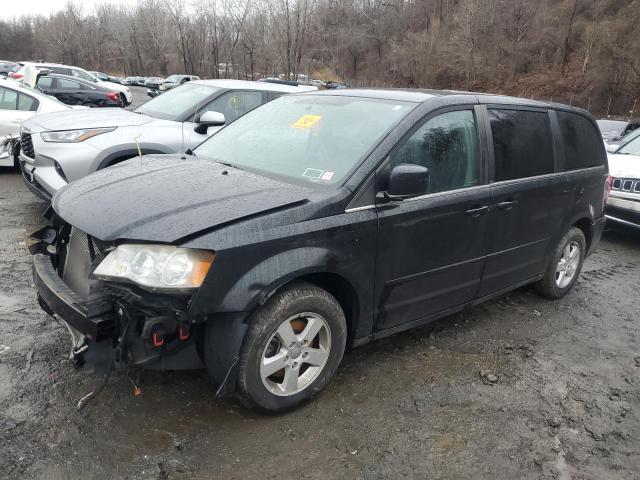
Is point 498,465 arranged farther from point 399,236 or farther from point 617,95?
point 617,95

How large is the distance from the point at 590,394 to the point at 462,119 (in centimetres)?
200

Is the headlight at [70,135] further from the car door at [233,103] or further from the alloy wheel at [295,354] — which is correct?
the alloy wheel at [295,354]

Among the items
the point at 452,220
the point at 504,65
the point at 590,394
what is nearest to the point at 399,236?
the point at 452,220

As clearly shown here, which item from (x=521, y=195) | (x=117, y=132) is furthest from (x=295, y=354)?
(x=117, y=132)

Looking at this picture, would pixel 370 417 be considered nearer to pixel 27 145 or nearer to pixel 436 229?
pixel 436 229

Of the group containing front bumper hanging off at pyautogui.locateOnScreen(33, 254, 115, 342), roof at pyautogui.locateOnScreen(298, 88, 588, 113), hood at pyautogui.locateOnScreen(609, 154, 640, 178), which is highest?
roof at pyautogui.locateOnScreen(298, 88, 588, 113)

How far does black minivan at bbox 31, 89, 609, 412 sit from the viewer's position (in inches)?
94.7

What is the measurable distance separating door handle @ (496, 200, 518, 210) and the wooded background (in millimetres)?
19061

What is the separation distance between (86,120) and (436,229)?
449 cm

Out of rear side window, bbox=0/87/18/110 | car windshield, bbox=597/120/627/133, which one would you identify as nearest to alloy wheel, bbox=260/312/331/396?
rear side window, bbox=0/87/18/110

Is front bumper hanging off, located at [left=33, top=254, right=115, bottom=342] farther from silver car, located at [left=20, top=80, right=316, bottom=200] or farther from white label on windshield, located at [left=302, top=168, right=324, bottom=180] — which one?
silver car, located at [left=20, top=80, right=316, bottom=200]

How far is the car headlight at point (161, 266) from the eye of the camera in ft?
7.63

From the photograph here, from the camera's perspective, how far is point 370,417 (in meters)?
2.91

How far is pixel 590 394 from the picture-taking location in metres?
3.31
